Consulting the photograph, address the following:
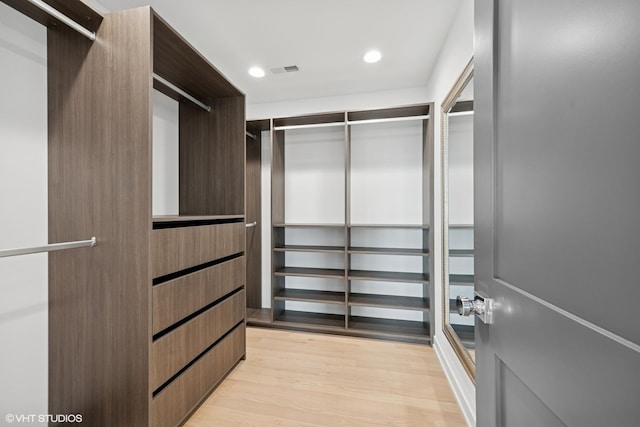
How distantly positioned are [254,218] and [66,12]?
2247 mm

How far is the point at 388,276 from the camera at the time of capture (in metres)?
2.79

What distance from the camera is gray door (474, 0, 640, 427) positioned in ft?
1.32

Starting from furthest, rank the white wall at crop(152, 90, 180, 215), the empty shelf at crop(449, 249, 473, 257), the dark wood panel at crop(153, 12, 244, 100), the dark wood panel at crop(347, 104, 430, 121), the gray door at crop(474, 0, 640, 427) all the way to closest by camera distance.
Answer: the dark wood panel at crop(347, 104, 430, 121) < the white wall at crop(152, 90, 180, 215) < the empty shelf at crop(449, 249, 473, 257) < the dark wood panel at crop(153, 12, 244, 100) < the gray door at crop(474, 0, 640, 427)

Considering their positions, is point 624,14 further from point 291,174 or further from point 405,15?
point 291,174

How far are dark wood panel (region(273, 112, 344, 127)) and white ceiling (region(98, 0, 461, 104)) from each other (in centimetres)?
33

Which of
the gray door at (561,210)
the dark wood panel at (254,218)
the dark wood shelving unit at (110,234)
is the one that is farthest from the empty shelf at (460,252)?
the dark wood panel at (254,218)

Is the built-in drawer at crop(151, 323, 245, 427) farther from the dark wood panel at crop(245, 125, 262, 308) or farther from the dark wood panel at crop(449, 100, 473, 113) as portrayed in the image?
the dark wood panel at crop(449, 100, 473, 113)

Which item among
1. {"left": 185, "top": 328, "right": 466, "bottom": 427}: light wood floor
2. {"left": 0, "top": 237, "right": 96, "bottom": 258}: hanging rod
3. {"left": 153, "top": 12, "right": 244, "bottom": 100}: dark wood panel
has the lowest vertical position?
{"left": 185, "top": 328, "right": 466, "bottom": 427}: light wood floor

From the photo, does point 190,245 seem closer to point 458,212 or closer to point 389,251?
point 458,212

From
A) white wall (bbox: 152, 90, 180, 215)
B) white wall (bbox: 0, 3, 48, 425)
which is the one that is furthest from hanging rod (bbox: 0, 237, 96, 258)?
white wall (bbox: 152, 90, 180, 215)

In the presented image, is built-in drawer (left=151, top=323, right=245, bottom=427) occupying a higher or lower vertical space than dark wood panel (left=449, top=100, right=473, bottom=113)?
lower

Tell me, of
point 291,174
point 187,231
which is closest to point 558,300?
point 187,231

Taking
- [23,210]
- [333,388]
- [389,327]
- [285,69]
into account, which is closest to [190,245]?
[23,210]

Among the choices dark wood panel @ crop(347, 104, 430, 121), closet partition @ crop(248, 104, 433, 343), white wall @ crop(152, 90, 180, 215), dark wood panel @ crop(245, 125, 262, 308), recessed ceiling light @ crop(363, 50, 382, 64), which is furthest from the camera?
dark wood panel @ crop(245, 125, 262, 308)
